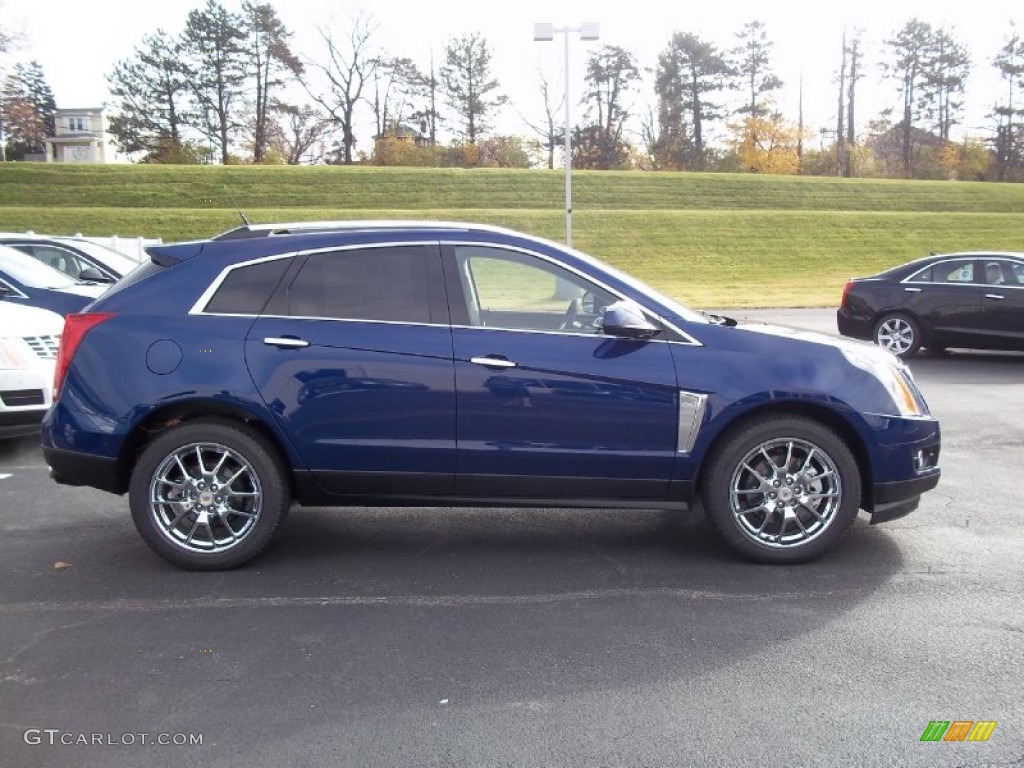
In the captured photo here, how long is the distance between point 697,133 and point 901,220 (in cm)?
3156

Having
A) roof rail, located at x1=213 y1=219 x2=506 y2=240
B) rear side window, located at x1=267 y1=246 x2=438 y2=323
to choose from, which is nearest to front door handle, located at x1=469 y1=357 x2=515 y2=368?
rear side window, located at x1=267 y1=246 x2=438 y2=323

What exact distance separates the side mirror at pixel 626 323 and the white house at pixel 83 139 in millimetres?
70036

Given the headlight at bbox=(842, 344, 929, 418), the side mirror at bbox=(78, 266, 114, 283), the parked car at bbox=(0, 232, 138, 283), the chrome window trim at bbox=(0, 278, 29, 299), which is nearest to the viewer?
the headlight at bbox=(842, 344, 929, 418)

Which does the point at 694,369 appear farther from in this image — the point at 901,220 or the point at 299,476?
the point at 901,220

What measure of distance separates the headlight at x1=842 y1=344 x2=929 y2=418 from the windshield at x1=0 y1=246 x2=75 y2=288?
26.2 feet

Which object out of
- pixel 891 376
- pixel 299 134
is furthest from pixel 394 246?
pixel 299 134

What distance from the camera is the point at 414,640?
377 cm

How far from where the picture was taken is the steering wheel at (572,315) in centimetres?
466

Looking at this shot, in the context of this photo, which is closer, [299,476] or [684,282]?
[299,476]

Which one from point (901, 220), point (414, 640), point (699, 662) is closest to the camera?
point (699, 662)

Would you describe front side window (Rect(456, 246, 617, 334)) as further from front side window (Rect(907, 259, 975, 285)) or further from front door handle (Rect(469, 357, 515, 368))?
front side window (Rect(907, 259, 975, 285))

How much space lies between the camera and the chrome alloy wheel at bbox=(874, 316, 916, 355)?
498 inches

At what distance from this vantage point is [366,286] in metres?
4.63

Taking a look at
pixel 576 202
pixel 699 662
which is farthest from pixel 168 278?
pixel 576 202
